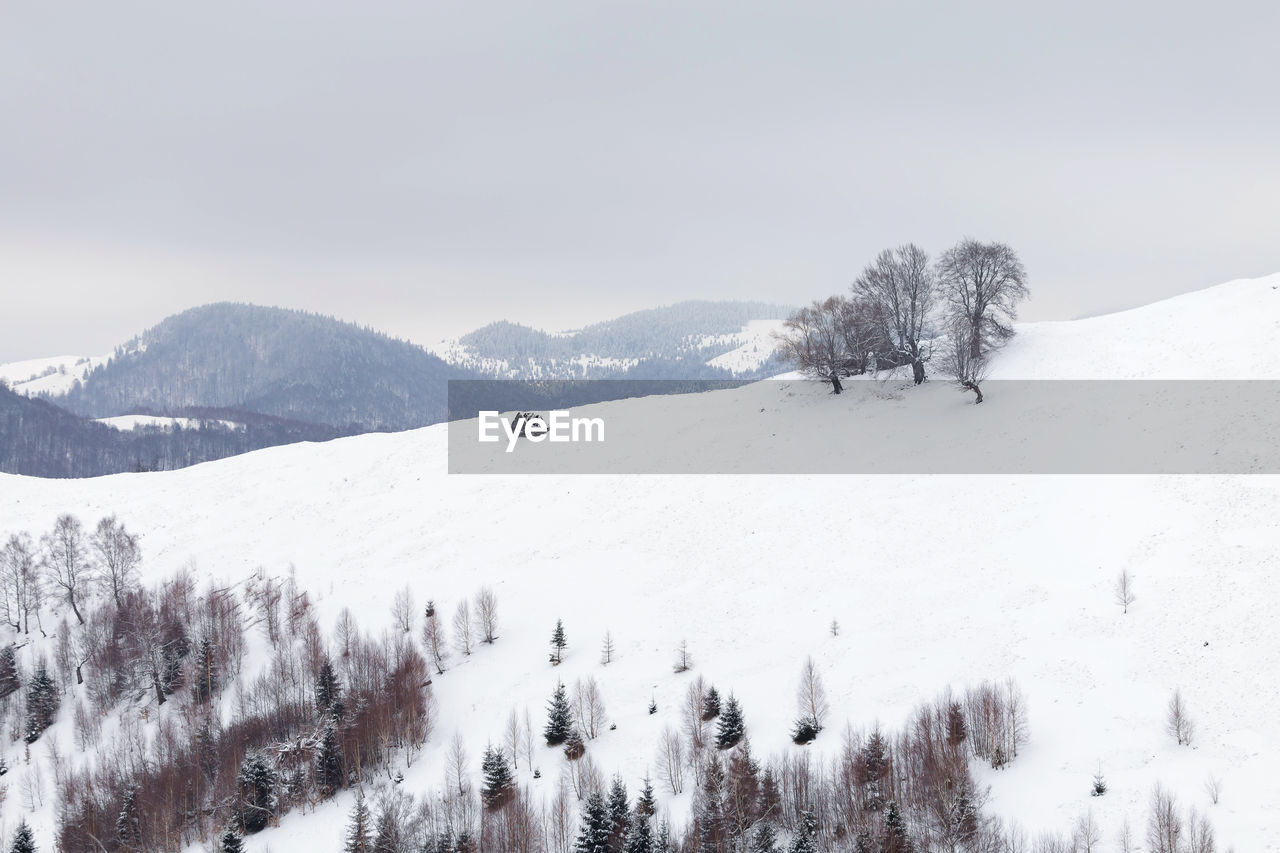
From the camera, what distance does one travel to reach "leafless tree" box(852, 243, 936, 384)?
221ft

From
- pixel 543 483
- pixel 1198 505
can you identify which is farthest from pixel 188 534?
pixel 1198 505

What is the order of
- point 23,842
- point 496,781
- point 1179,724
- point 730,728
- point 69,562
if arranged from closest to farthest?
point 1179,724 → point 730,728 → point 496,781 → point 23,842 → point 69,562

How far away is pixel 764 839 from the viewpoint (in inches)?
1141

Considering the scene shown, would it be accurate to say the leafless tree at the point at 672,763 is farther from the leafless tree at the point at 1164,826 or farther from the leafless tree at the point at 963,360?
the leafless tree at the point at 963,360

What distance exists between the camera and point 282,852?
119 feet

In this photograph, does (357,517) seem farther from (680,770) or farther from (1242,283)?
(1242,283)

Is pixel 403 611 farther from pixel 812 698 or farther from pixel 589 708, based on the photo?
pixel 812 698

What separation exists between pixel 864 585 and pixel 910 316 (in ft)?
119

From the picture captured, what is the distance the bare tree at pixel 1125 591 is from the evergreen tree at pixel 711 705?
20900 millimetres

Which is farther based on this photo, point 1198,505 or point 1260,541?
point 1198,505

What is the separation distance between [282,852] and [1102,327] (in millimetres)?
79351

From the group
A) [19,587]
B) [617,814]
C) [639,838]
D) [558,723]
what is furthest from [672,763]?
[19,587]

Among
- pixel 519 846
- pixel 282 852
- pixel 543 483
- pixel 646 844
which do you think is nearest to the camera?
pixel 646 844

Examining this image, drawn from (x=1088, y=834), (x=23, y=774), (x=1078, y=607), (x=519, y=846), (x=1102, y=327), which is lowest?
(x=23, y=774)
